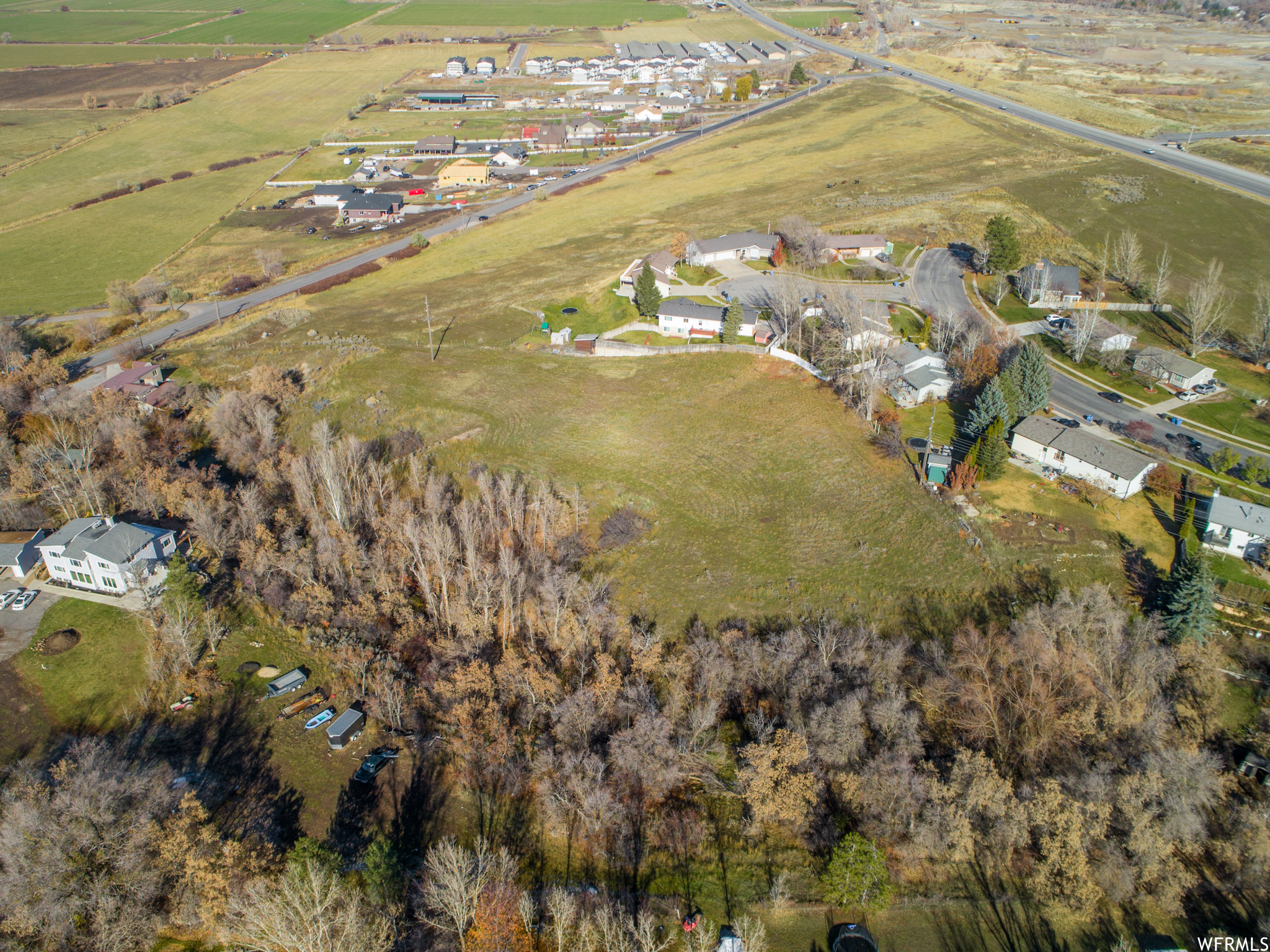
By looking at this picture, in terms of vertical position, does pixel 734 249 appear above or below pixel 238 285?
above

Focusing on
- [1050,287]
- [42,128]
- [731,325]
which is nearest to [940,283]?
[1050,287]

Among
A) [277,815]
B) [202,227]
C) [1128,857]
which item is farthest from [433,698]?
[202,227]

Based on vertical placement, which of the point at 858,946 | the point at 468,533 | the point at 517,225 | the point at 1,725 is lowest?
the point at 858,946

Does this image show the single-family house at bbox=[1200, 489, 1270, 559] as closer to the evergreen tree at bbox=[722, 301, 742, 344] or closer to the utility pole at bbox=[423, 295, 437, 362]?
the evergreen tree at bbox=[722, 301, 742, 344]

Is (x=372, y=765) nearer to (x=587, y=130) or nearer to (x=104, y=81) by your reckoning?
(x=587, y=130)

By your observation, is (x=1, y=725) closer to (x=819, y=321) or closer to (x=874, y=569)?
(x=874, y=569)

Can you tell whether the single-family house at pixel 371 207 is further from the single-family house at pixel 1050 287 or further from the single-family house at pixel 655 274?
the single-family house at pixel 1050 287
